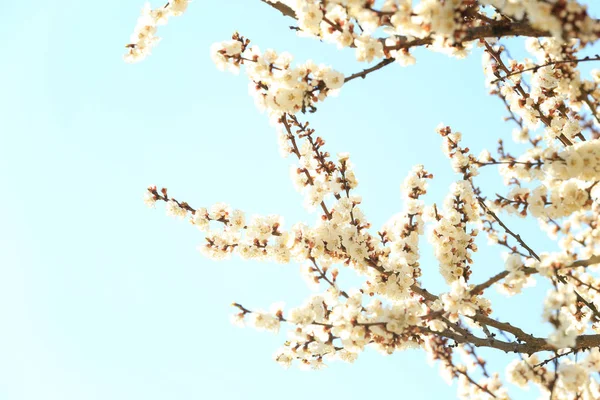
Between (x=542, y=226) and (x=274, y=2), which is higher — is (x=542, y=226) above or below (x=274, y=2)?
below

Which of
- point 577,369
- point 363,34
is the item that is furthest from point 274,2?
point 577,369

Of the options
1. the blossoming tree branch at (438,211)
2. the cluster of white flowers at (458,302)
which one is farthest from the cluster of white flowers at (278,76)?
the cluster of white flowers at (458,302)

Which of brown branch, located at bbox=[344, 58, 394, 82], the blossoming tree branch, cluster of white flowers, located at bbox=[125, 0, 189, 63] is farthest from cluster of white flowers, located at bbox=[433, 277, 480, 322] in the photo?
cluster of white flowers, located at bbox=[125, 0, 189, 63]

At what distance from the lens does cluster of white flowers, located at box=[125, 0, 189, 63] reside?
5344 mm

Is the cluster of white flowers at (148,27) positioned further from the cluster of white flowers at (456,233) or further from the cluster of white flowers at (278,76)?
the cluster of white flowers at (456,233)

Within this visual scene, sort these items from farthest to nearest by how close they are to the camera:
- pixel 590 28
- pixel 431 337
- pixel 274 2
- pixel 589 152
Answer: pixel 431 337 < pixel 274 2 < pixel 589 152 < pixel 590 28

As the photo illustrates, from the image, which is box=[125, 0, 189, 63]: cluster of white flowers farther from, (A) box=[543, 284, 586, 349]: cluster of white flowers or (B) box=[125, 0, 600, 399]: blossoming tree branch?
(A) box=[543, 284, 586, 349]: cluster of white flowers

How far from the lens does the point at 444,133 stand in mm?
5988

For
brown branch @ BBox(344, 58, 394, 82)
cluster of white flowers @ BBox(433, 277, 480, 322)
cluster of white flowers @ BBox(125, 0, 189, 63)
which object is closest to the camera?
brown branch @ BBox(344, 58, 394, 82)

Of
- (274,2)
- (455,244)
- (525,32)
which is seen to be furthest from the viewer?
(455,244)

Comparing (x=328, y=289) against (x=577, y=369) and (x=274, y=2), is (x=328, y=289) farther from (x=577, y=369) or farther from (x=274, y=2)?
(x=274, y=2)

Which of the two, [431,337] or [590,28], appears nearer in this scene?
[590,28]

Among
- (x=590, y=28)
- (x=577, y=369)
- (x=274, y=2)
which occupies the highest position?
(x=274, y=2)

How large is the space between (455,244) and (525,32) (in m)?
2.79
